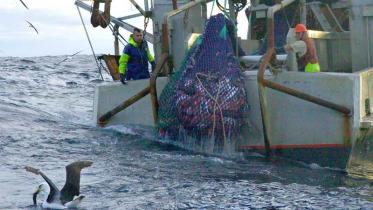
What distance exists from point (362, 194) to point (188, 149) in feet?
12.5

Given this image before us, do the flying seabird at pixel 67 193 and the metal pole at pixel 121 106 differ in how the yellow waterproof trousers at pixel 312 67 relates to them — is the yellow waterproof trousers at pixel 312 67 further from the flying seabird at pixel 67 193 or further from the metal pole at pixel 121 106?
the flying seabird at pixel 67 193

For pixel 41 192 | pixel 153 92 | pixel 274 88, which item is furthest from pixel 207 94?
pixel 41 192

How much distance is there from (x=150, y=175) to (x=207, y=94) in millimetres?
1988

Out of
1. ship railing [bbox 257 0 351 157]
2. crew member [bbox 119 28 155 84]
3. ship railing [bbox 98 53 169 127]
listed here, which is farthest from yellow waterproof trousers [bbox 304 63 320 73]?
crew member [bbox 119 28 155 84]

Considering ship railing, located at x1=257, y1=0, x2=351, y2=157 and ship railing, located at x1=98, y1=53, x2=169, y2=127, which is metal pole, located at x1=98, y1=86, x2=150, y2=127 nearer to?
ship railing, located at x1=98, y1=53, x2=169, y2=127

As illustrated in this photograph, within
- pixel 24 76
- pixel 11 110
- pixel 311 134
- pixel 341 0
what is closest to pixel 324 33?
pixel 341 0

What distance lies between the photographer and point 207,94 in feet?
44.1

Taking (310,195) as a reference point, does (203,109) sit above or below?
above

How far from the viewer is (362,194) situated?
36.7 ft

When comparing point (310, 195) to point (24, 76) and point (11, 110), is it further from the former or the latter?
point (24, 76)

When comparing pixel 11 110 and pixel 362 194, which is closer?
pixel 362 194

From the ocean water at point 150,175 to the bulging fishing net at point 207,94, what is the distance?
0.57 meters

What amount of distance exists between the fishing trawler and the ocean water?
299 millimetres

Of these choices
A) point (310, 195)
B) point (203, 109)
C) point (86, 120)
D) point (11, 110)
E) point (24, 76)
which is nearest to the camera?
point (310, 195)
